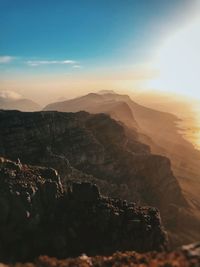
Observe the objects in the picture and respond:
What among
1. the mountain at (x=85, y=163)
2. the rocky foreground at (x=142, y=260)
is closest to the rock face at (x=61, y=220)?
the rocky foreground at (x=142, y=260)

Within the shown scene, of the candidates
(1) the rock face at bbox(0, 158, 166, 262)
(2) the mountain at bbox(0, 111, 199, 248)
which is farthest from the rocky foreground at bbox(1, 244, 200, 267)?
(2) the mountain at bbox(0, 111, 199, 248)

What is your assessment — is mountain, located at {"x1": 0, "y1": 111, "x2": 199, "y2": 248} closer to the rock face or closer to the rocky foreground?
the rock face

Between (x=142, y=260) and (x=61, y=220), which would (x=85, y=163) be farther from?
(x=142, y=260)

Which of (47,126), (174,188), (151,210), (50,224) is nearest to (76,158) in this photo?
(47,126)

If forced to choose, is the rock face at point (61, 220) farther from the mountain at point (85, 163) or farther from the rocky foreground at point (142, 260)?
the mountain at point (85, 163)

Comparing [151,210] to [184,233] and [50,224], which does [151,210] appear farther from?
[184,233]
